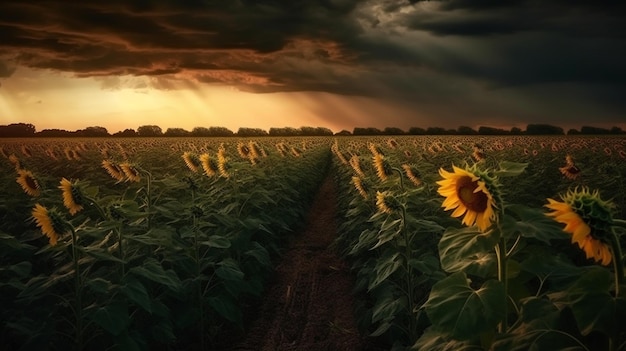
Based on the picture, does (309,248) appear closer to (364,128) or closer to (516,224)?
(516,224)

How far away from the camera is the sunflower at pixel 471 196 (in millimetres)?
2748

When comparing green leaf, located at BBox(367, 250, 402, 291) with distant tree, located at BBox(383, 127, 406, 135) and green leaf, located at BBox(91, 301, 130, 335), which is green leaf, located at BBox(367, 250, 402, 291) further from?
distant tree, located at BBox(383, 127, 406, 135)

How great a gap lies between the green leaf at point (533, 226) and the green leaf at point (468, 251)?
10 cm

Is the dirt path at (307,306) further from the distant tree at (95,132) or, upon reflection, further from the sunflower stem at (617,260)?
the distant tree at (95,132)

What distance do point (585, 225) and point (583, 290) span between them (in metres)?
0.27

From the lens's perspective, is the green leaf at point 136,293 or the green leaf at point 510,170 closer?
the green leaf at point 510,170

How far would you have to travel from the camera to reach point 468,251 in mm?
2664

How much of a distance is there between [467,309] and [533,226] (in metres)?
0.55

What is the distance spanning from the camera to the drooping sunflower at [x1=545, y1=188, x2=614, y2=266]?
7.22ft

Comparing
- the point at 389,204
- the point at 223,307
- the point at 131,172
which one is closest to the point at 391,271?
the point at 389,204

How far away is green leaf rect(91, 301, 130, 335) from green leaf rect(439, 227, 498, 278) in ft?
8.36

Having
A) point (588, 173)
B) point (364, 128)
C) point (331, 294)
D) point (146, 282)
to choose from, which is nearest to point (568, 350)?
point (146, 282)

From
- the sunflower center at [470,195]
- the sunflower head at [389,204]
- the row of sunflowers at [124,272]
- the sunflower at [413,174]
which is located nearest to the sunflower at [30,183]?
the row of sunflowers at [124,272]

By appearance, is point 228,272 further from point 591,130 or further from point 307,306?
point 591,130
